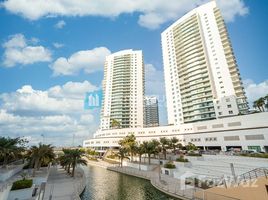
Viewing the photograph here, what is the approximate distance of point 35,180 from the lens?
100 feet

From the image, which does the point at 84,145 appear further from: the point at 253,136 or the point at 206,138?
the point at 253,136

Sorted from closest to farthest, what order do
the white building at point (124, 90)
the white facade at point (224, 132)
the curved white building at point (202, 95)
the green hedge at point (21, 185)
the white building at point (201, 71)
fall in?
the green hedge at point (21, 185) → the white facade at point (224, 132) → the curved white building at point (202, 95) → the white building at point (201, 71) → the white building at point (124, 90)

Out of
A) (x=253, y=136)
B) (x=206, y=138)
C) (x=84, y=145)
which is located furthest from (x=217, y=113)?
(x=84, y=145)

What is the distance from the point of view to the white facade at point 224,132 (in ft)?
171

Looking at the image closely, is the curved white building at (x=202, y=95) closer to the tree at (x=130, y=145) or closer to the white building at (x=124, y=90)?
the white building at (x=124, y=90)

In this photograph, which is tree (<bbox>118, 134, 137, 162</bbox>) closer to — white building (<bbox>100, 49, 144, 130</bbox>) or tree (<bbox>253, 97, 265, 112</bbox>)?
tree (<bbox>253, 97, 265, 112</bbox>)

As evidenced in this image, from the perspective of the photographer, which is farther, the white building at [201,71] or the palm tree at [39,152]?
the white building at [201,71]

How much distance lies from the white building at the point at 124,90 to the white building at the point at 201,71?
32.9 meters

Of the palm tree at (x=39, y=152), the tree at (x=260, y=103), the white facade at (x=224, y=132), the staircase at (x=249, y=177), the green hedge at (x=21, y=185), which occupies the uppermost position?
the tree at (x=260, y=103)

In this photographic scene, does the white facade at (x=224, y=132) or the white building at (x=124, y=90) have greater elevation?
the white building at (x=124, y=90)

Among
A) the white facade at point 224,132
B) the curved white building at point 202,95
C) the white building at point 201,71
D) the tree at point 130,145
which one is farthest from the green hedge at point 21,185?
the white building at point 201,71

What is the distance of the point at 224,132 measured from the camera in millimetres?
62250

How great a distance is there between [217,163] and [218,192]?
17.0 meters

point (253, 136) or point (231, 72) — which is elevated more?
point (231, 72)
